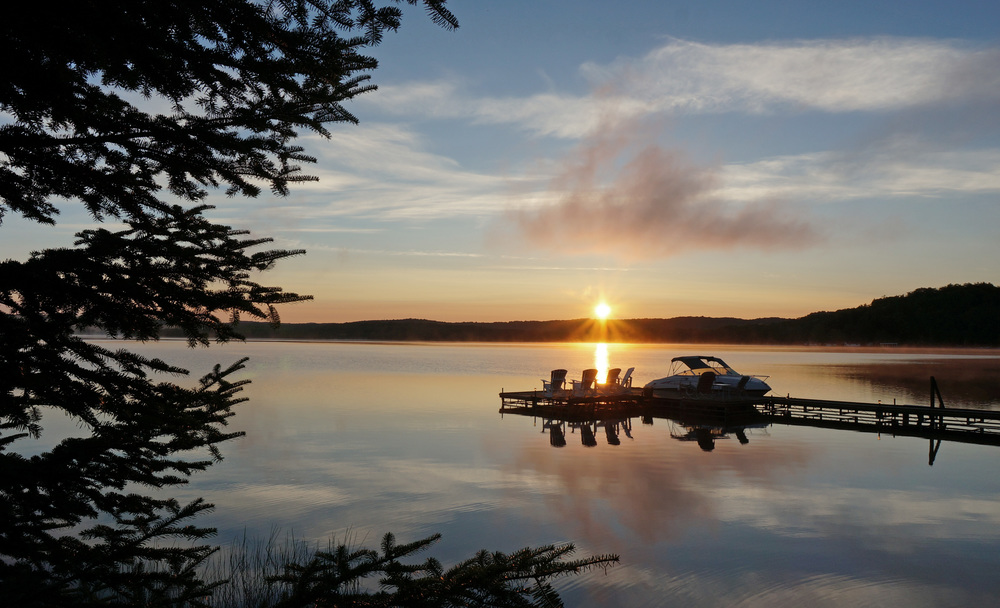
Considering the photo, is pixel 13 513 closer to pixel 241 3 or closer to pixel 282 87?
pixel 282 87

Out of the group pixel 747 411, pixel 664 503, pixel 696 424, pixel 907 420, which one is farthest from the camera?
pixel 696 424

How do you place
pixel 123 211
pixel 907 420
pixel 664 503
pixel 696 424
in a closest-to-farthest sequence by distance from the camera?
pixel 123 211 → pixel 664 503 → pixel 907 420 → pixel 696 424

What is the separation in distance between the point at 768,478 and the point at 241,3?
19.0 metres

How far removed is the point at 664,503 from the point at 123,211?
1458cm

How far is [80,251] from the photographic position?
3262 mm

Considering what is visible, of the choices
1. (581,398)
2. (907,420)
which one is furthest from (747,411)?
(581,398)

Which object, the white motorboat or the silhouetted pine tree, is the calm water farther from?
the silhouetted pine tree

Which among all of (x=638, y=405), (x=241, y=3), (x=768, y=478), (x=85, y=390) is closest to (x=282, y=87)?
(x=241, y=3)

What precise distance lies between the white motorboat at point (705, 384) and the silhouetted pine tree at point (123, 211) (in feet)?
91.1

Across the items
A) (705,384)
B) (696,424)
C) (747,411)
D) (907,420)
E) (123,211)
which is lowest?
(696,424)

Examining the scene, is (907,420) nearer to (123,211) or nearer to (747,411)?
(747,411)

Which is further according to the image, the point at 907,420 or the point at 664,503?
the point at 907,420

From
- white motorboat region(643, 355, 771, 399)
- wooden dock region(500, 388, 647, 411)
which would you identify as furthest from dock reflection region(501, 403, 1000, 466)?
white motorboat region(643, 355, 771, 399)

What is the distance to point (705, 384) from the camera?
30.9m
